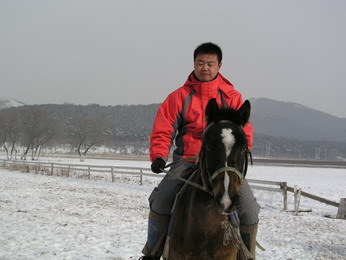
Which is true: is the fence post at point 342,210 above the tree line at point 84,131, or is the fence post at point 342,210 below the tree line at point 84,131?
below

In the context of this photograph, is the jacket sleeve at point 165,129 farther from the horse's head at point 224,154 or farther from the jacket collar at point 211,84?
the horse's head at point 224,154

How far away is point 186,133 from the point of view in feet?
11.9

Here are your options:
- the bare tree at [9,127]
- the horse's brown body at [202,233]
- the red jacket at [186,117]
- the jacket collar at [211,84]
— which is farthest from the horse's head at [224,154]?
the bare tree at [9,127]

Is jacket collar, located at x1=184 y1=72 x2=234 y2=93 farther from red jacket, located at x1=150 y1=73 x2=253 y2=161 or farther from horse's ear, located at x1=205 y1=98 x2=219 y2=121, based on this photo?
horse's ear, located at x1=205 y1=98 x2=219 y2=121

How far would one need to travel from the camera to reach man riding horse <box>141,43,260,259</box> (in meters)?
3.37

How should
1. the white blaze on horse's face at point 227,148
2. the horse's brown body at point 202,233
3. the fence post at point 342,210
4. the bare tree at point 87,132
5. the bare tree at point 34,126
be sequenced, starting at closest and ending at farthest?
the white blaze on horse's face at point 227,148, the horse's brown body at point 202,233, the fence post at point 342,210, the bare tree at point 34,126, the bare tree at point 87,132

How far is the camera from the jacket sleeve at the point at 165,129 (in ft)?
11.6

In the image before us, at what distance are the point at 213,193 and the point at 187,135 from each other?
3.59ft

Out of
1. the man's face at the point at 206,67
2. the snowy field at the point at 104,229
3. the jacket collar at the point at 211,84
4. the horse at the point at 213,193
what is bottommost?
the snowy field at the point at 104,229

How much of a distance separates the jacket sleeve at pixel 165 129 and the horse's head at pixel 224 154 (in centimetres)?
77

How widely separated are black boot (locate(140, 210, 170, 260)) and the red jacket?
65 centimetres

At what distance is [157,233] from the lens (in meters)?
3.48

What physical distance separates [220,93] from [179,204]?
134cm

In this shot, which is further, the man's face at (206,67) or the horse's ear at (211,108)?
the man's face at (206,67)
